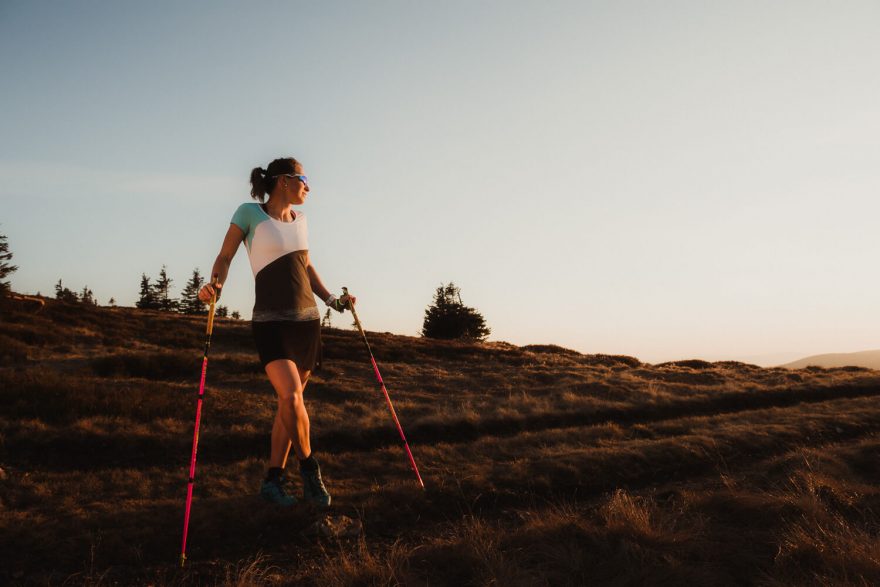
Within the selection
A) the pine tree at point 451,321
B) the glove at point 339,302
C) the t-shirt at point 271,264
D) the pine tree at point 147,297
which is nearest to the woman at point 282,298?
the t-shirt at point 271,264

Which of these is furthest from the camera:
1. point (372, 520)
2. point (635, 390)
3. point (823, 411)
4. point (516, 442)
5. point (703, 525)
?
point (635, 390)

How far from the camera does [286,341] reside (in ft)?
15.0

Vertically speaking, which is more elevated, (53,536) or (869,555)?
(869,555)

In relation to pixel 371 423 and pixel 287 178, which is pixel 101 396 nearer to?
pixel 371 423

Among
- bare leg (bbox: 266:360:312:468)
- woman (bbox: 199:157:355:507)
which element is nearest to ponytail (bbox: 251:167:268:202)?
woman (bbox: 199:157:355:507)

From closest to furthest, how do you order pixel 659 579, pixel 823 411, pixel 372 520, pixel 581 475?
1. pixel 659 579
2. pixel 372 520
3. pixel 581 475
4. pixel 823 411

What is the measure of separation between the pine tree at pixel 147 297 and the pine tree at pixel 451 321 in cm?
4110

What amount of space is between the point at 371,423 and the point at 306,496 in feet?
16.4

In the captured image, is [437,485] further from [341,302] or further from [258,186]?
[258,186]

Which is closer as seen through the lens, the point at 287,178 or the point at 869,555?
the point at 869,555

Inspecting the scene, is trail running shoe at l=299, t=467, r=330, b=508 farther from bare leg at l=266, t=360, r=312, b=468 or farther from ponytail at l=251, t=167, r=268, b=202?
ponytail at l=251, t=167, r=268, b=202

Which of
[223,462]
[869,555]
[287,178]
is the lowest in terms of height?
[223,462]

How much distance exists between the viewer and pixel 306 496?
486 cm

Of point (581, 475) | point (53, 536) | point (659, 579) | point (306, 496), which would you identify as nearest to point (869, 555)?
point (659, 579)
